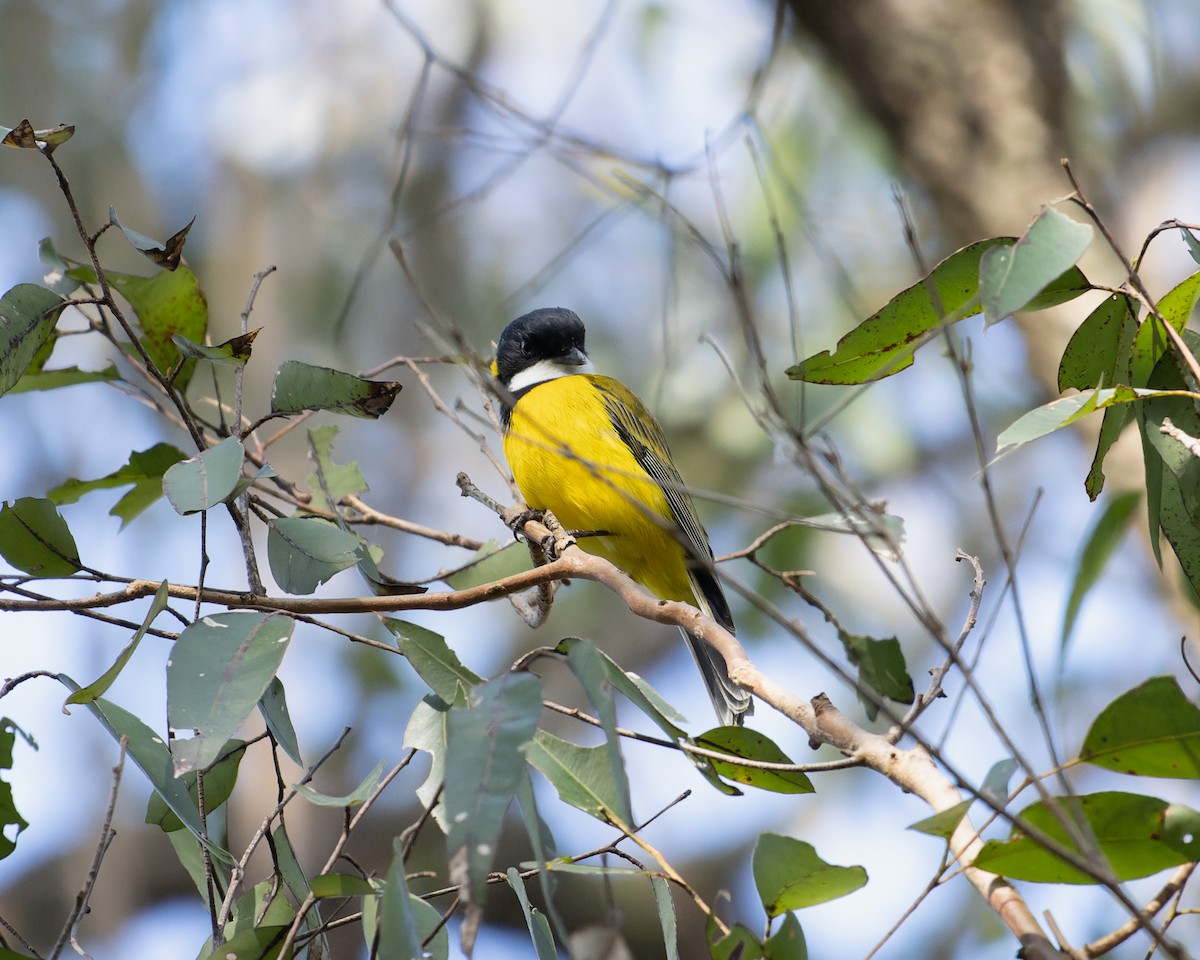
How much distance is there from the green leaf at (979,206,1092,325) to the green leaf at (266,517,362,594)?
1027 millimetres

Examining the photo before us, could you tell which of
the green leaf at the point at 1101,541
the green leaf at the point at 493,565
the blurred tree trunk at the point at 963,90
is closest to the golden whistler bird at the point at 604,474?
the green leaf at the point at 493,565

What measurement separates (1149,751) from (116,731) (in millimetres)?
1399

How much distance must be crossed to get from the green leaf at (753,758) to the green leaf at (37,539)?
3.47ft

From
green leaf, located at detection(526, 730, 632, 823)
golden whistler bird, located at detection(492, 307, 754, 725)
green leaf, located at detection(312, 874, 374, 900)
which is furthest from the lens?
golden whistler bird, located at detection(492, 307, 754, 725)

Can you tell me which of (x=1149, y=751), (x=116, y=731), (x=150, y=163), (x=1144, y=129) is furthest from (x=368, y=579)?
(x=150, y=163)

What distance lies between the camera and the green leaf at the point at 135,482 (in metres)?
2.37

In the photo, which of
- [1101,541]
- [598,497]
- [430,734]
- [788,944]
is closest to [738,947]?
[788,944]

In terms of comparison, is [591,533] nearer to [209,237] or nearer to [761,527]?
[761,527]

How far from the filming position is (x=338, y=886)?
1719 millimetres

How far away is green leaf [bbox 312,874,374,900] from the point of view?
1.70 m

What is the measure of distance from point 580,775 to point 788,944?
0.45m

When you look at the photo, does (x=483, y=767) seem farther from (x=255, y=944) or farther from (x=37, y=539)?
(x=37, y=539)

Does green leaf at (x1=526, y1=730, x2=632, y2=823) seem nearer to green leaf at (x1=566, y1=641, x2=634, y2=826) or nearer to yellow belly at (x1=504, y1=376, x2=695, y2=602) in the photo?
green leaf at (x1=566, y1=641, x2=634, y2=826)

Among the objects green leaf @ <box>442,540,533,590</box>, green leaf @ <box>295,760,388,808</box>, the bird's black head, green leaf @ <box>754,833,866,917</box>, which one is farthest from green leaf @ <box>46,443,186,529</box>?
the bird's black head
